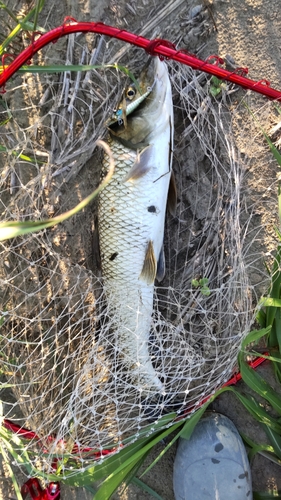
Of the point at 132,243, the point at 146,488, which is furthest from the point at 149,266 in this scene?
A: the point at 146,488

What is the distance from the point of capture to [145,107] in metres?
1.57

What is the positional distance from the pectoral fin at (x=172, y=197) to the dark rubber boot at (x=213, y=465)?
895 mm

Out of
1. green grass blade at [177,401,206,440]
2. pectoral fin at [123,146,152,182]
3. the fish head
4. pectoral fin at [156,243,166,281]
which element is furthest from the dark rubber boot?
the fish head

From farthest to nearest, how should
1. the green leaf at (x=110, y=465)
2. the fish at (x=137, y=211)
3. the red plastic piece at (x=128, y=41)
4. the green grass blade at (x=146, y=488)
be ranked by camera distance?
the green grass blade at (x=146, y=488) < the green leaf at (x=110, y=465) < the fish at (x=137, y=211) < the red plastic piece at (x=128, y=41)

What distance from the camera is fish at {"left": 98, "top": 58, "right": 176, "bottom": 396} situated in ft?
5.20

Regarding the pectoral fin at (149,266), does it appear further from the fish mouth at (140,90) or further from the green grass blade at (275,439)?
the green grass blade at (275,439)

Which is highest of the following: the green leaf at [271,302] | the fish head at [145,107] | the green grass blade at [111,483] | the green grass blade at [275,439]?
the fish head at [145,107]

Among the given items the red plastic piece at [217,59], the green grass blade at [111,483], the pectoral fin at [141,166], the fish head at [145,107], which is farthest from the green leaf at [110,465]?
the red plastic piece at [217,59]

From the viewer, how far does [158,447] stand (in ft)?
6.22

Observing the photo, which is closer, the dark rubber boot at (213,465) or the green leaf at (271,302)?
the green leaf at (271,302)

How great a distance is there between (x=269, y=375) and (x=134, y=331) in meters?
0.62

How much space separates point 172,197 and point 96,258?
1.46ft

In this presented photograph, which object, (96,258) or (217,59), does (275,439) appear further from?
(217,59)

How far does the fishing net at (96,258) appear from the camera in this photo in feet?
5.62
